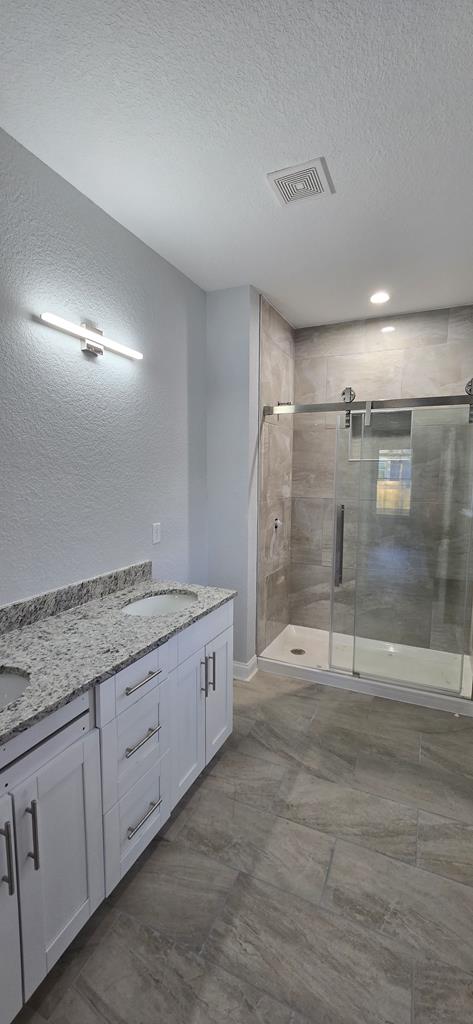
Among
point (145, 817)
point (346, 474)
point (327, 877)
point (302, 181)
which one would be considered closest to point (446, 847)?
point (327, 877)

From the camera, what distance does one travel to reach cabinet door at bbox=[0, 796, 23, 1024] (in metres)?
0.96

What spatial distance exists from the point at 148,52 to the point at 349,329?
2463 millimetres

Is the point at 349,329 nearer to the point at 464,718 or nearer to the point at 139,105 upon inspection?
the point at 139,105

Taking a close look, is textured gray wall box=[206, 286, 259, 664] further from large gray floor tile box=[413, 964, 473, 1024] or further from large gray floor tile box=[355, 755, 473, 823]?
large gray floor tile box=[413, 964, 473, 1024]

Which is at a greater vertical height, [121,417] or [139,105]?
[139,105]

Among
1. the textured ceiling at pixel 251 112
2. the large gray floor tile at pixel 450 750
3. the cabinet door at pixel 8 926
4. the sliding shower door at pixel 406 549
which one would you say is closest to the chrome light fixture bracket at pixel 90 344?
the textured ceiling at pixel 251 112

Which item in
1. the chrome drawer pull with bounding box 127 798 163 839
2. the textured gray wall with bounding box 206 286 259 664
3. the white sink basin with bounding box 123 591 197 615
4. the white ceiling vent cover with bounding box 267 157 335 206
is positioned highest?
the white ceiling vent cover with bounding box 267 157 335 206

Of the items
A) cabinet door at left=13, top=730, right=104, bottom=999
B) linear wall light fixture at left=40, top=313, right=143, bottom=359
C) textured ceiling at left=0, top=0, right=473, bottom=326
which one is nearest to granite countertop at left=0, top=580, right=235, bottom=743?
cabinet door at left=13, top=730, right=104, bottom=999

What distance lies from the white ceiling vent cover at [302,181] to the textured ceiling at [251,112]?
3 centimetres

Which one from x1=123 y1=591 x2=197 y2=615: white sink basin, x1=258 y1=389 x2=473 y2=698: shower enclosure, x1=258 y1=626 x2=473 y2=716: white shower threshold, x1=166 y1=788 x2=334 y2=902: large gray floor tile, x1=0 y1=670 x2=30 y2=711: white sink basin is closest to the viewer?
x1=0 y1=670 x2=30 y2=711: white sink basin

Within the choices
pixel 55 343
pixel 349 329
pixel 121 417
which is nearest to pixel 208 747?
pixel 121 417

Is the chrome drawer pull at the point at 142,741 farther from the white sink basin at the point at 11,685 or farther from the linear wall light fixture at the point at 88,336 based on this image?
the linear wall light fixture at the point at 88,336

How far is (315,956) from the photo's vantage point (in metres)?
1.27

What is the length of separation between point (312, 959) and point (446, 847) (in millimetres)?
713
